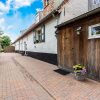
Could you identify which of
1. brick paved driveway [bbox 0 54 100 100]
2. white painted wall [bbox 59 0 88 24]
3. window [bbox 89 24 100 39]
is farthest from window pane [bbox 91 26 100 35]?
white painted wall [bbox 59 0 88 24]

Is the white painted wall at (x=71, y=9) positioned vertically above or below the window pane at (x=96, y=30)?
above

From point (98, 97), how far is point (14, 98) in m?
2.40

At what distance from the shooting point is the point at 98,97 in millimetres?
5199

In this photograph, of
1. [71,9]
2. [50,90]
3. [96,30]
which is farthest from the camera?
[71,9]

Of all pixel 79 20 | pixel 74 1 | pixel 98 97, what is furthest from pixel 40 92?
pixel 74 1

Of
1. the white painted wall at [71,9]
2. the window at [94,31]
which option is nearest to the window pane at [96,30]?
the window at [94,31]

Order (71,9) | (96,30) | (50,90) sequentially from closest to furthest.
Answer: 1. (50,90)
2. (96,30)
3. (71,9)

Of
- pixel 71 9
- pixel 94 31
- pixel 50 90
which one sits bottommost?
pixel 50 90

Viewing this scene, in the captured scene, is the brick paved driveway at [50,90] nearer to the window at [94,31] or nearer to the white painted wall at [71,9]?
the window at [94,31]

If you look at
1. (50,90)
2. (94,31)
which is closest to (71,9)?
(94,31)

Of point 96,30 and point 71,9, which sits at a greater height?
point 71,9

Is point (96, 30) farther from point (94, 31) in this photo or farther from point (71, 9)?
point (71, 9)

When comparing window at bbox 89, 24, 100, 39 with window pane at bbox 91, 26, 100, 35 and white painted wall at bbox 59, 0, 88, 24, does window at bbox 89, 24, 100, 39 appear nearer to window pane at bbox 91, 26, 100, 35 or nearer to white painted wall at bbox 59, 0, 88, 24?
window pane at bbox 91, 26, 100, 35

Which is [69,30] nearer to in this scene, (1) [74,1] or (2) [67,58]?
(2) [67,58]
